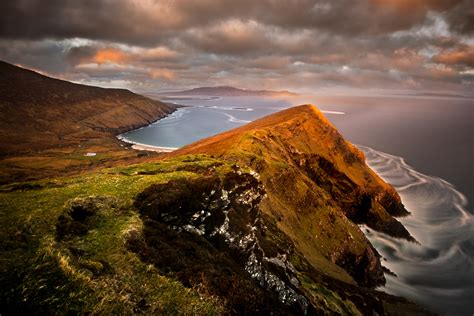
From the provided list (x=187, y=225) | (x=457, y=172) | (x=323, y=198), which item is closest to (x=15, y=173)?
(x=323, y=198)

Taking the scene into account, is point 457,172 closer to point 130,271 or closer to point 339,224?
point 339,224

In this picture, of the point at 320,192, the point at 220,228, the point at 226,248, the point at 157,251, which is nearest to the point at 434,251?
the point at 320,192

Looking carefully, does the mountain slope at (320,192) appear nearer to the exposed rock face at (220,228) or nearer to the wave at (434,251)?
the wave at (434,251)

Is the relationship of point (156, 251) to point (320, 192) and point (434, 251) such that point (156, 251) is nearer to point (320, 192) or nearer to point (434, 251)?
point (320, 192)

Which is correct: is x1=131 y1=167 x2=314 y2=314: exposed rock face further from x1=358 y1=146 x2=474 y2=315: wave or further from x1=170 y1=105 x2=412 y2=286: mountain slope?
x1=358 y1=146 x2=474 y2=315: wave

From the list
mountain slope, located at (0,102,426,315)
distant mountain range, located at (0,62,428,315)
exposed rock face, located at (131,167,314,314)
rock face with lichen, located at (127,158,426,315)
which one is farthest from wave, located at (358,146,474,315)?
exposed rock face, located at (131,167,314,314)

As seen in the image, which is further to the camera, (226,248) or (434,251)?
(434,251)

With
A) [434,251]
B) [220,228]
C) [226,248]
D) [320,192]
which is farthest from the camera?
[434,251]

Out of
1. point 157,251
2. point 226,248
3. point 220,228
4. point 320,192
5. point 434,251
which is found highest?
point 157,251

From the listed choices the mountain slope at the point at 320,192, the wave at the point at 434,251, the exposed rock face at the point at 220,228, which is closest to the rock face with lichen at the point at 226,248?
the exposed rock face at the point at 220,228
